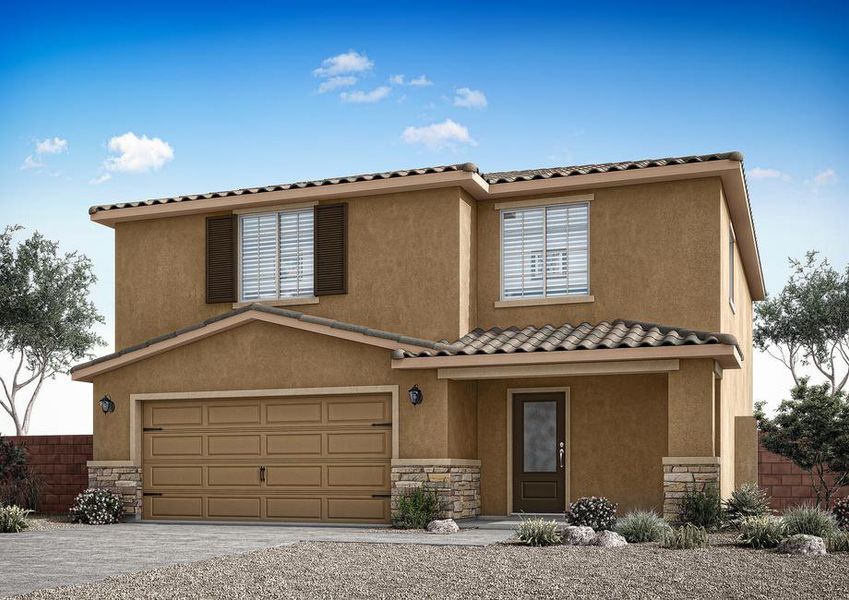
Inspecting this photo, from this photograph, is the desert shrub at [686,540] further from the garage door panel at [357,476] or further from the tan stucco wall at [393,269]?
the tan stucco wall at [393,269]

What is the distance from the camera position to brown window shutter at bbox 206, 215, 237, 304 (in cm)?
2114

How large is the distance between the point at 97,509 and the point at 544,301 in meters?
8.86

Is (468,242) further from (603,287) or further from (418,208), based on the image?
(603,287)

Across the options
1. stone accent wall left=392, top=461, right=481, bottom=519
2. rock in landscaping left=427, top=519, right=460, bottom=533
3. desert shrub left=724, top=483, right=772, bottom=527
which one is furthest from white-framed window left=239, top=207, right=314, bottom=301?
desert shrub left=724, top=483, right=772, bottom=527

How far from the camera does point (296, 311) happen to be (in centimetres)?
2078

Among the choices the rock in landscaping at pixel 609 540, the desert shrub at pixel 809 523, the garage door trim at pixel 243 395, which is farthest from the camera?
the garage door trim at pixel 243 395

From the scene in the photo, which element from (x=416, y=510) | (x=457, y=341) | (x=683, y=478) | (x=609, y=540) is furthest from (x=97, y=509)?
(x=683, y=478)

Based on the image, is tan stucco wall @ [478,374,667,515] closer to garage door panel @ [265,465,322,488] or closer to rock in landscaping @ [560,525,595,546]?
garage door panel @ [265,465,322,488]

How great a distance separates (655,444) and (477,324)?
3902 mm

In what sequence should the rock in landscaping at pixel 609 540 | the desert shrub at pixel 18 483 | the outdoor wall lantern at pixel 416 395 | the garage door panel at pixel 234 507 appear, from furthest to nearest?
the desert shrub at pixel 18 483 → the garage door panel at pixel 234 507 → the outdoor wall lantern at pixel 416 395 → the rock in landscaping at pixel 609 540

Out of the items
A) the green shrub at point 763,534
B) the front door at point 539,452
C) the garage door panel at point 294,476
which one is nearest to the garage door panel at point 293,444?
the garage door panel at point 294,476

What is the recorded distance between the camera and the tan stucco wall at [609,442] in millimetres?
18766

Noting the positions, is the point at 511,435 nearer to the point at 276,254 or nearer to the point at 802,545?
the point at 276,254

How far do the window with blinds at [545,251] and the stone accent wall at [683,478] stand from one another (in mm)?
3860
